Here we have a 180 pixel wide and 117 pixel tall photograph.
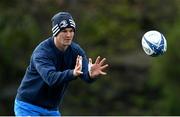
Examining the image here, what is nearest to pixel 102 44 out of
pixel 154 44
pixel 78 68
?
pixel 154 44

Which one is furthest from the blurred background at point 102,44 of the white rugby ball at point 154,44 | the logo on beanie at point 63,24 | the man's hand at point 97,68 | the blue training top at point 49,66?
the man's hand at point 97,68

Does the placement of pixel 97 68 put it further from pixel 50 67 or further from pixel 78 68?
pixel 50 67

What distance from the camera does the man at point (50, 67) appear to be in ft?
33.2

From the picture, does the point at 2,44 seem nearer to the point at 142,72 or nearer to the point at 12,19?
the point at 12,19

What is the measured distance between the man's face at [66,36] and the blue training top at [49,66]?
159mm

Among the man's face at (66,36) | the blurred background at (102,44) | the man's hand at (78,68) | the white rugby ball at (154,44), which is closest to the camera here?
the man's hand at (78,68)

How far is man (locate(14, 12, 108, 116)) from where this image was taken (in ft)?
33.2

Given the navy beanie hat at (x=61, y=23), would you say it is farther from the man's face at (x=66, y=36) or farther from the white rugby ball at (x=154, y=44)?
the white rugby ball at (x=154, y=44)

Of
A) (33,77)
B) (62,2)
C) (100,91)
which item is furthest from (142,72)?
(33,77)

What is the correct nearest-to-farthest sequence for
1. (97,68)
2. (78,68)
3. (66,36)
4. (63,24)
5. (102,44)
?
(78,68) < (97,68) < (66,36) < (63,24) < (102,44)

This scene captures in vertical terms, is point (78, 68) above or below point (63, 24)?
below

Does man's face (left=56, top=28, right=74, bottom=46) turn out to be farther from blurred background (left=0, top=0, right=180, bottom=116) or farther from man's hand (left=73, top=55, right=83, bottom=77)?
blurred background (left=0, top=0, right=180, bottom=116)

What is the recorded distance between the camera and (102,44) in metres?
27.2

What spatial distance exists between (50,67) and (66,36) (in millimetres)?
428
